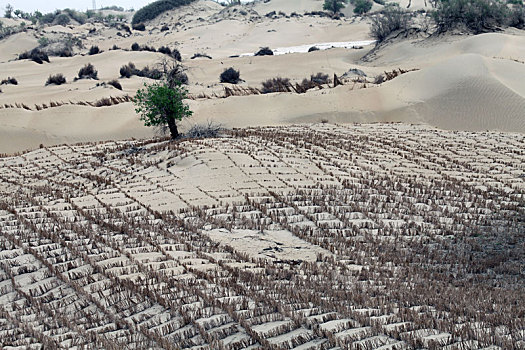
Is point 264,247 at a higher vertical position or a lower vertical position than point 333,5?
lower

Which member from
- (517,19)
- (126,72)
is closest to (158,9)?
(126,72)

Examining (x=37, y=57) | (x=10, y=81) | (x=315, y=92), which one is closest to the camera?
(x=315, y=92)

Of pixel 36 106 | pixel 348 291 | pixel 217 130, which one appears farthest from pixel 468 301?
pixel 36 106

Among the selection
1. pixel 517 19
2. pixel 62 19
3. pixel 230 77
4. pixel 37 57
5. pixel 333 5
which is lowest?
pixel 230 77

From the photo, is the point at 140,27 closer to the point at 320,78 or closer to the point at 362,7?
the point at 362,7

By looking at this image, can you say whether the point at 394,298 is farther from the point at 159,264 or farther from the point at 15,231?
the point at 15,231
